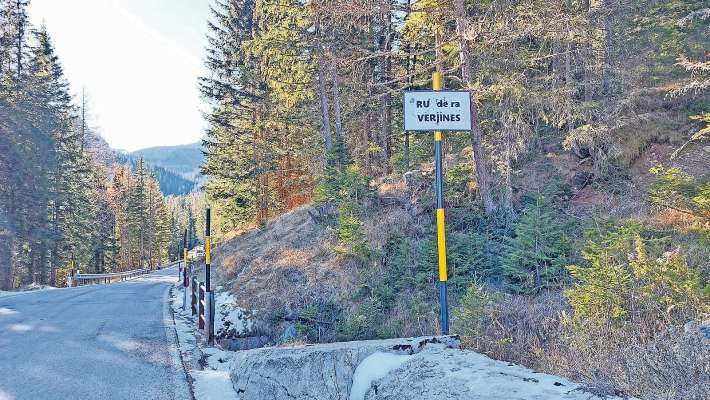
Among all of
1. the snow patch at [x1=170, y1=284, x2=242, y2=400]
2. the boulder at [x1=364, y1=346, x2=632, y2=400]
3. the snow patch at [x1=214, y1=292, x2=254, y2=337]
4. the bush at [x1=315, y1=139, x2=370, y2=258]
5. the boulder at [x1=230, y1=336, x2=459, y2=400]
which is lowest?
the snow patch at [x1=214, y1=292, x2=254, y2=337]

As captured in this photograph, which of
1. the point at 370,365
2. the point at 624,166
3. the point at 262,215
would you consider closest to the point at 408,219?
the point at 624,166

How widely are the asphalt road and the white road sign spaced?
4.07 metres

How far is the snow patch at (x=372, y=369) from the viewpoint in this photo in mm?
3410

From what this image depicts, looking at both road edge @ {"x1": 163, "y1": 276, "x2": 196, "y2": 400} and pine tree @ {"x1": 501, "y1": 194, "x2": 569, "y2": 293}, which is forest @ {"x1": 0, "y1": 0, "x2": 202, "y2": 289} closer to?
road edge @ {"x1": 163, "y1": 276, "x2": 196, "y2": 400}

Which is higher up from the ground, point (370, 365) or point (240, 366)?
point (370, 365)

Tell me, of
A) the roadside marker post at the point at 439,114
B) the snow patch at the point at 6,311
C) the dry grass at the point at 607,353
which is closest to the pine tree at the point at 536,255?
the dry grass at the point at 607,353

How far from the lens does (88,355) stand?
6.61 meters

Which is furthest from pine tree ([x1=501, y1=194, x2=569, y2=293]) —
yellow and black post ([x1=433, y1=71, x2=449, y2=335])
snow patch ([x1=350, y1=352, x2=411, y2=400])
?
snow patch ([x1=350, y1=352, x2=411, y2=400])

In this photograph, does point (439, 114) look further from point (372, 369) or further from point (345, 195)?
point (345, 195)

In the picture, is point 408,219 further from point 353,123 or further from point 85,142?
point 85,142

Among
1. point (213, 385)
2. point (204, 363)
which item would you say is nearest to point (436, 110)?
point (213, 385)

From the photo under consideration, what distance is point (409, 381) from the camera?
3.02 metres

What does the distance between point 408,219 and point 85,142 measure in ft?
129

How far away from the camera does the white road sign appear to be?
515 centimetres
